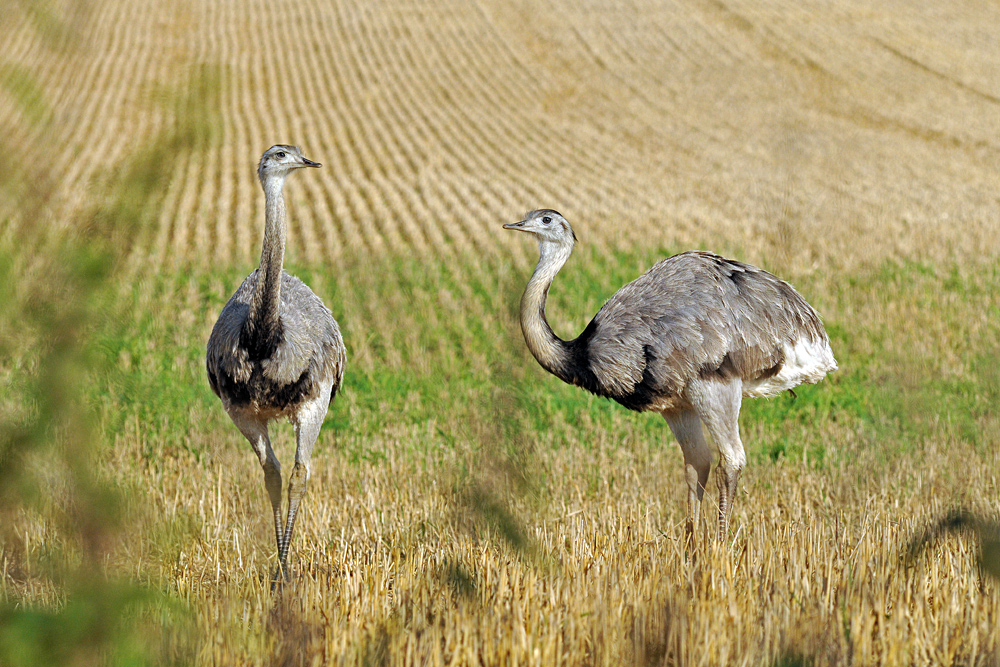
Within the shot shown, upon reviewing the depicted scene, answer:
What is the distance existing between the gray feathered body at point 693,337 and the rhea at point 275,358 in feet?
3.91

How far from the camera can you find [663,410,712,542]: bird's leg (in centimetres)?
494

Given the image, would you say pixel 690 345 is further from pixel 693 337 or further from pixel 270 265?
pixel 270 265

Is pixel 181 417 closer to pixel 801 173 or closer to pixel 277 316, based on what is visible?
pixel 277 316

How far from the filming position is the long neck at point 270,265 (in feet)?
13.8

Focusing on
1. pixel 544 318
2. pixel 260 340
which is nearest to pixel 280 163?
pixel 260 340

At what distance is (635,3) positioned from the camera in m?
37.4

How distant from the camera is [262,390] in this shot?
14.6ft

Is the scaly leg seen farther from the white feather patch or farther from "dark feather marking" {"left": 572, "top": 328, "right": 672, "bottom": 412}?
the white feather patch

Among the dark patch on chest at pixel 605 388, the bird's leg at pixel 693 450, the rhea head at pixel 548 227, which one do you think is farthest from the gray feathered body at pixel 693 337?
the rhea head at pixel 548 227

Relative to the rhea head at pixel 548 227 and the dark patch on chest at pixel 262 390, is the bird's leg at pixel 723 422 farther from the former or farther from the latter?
the dark patch on chest at pixel 262 390

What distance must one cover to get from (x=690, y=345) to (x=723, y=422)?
39 centimetres

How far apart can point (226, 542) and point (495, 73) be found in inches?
1116

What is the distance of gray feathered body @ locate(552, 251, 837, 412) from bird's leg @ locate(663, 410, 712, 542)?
0.19m

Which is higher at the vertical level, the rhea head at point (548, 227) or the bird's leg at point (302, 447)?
the rhea head at point (548, 227)
